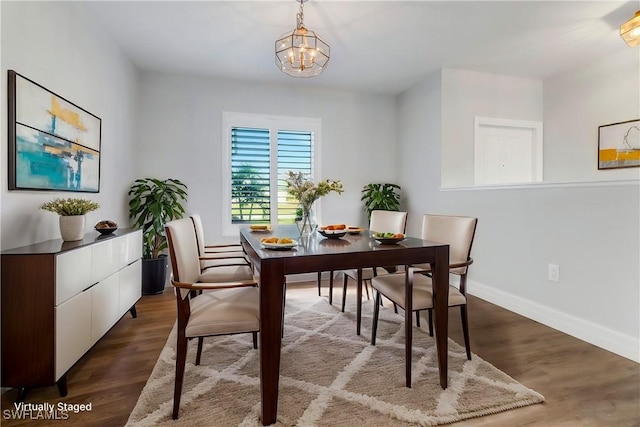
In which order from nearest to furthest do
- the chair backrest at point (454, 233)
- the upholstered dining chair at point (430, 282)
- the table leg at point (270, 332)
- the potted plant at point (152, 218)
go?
the table leg at point (270, 332)
the upholstered dining chair at point (430, 282)
the chair backrest at point (454, 233)
the potted plant at point (152, 218)

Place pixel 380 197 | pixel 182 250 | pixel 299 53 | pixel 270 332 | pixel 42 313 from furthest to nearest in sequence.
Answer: pixel 380 197 → pixel 299 53 → pixel 182 250 → pixel 42 313 → pixel 270 332

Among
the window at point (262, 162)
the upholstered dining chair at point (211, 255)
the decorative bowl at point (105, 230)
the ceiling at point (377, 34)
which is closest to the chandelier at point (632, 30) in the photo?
the ceiling at point (377, 34)

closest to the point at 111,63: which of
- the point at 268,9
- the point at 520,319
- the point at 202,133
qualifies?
the point at 202,133

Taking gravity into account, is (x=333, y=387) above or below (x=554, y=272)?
below

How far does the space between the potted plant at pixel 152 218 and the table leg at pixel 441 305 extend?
297cm

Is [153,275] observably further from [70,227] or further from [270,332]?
[270,332]

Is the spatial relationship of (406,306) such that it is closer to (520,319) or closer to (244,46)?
(520,319)

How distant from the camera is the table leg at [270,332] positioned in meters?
1.39

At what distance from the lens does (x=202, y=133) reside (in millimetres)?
3961

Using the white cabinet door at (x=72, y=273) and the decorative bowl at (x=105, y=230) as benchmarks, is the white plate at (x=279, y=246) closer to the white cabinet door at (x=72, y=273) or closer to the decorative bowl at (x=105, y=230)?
the white cabinet door at (x=72, y=273)

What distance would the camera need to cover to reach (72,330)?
170 centimetres

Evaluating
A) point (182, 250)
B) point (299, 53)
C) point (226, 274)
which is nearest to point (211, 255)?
point (226, 274)

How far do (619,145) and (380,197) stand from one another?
2.72m

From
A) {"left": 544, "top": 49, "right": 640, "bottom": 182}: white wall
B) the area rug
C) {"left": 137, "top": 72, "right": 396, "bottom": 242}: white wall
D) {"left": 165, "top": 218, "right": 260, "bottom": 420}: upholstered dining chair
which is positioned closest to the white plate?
{"left": 165, "top": 218, "right": 260, "bottom": 420}: upholstered dining chair
